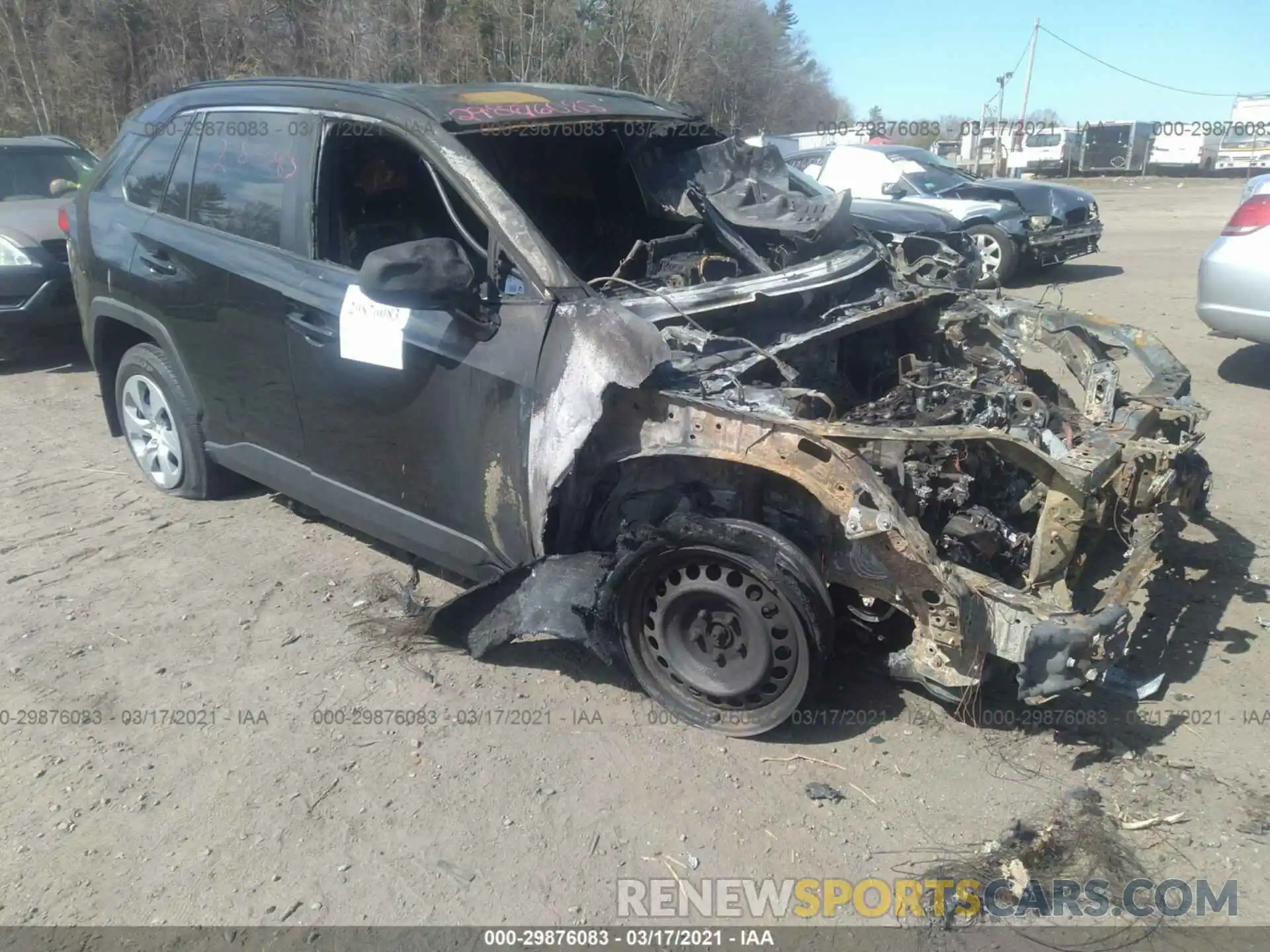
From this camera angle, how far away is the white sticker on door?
3305 millimetres

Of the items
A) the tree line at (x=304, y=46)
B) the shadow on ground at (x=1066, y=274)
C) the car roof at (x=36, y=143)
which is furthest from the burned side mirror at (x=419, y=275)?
the tree line at (x=304, y=46)

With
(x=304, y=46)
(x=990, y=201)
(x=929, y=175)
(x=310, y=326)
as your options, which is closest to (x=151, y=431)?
(x=310, y=326)

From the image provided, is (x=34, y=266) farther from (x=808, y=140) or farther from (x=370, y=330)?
(x=808, y=140)

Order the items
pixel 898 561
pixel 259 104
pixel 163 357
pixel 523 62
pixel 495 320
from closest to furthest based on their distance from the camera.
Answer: pixel 898 561
pixel 495 320
pixel 259 104
pixel 163 357
pixel 523 62

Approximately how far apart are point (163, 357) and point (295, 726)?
2.26m

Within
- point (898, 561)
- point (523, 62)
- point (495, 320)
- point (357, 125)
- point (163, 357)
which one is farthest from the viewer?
point (523, 62)

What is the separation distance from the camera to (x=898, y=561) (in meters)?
2.64

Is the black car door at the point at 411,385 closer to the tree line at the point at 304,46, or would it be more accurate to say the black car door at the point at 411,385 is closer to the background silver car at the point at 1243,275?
the background silver car at the point at 1243,275

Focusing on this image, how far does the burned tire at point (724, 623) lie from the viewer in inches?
112

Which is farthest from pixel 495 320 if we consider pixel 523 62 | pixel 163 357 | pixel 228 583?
pixel 523 62

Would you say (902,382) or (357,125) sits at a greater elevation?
(357,125)

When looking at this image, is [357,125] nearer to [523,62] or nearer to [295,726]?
[295,726]

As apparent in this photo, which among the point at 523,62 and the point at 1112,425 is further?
the point at 523,62

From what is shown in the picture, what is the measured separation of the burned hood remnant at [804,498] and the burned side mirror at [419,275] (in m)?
0.33
